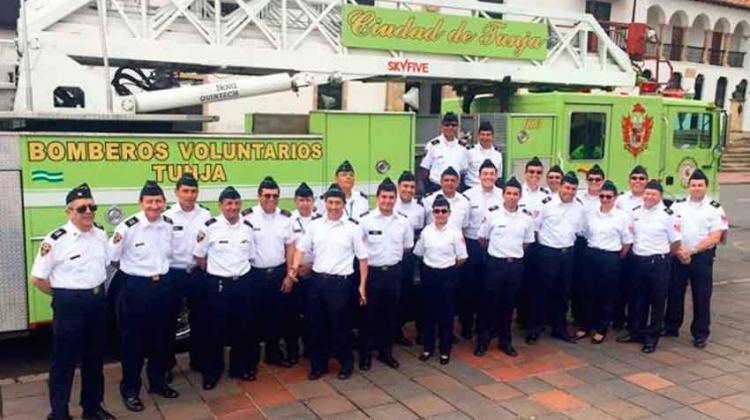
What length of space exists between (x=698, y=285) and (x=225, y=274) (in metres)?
4.54

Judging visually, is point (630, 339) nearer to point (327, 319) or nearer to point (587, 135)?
point (587, 135)

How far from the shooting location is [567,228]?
6.84 metres

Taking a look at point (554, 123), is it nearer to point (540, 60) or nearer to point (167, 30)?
point (540, 60)

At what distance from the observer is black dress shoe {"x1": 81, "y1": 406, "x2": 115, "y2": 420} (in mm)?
5035

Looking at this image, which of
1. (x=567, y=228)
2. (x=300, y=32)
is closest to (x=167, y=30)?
(x=300, y=32)

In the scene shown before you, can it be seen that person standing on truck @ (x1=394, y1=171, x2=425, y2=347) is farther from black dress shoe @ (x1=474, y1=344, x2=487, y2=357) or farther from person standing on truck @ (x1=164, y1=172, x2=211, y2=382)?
person standing on truck @ (x1=164, y1=172, x2=211, y2=382)

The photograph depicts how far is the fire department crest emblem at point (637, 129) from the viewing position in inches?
340

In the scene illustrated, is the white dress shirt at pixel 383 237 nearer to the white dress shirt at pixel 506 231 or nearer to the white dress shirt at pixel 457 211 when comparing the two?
the white dress shirt at pixel 457 211

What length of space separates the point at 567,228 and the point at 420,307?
1.58 metres

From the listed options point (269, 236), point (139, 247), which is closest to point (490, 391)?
point (269, 236)

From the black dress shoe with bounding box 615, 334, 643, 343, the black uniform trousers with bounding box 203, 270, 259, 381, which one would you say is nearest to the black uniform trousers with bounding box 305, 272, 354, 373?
the black uniform trousers with bounding box 203, 270, 259, 381

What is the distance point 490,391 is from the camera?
5785 mm

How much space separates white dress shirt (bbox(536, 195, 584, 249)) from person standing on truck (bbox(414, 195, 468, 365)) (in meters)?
1.02

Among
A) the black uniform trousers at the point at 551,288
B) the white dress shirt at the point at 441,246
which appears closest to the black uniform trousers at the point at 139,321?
the white dress shirt at the point at 441,246
